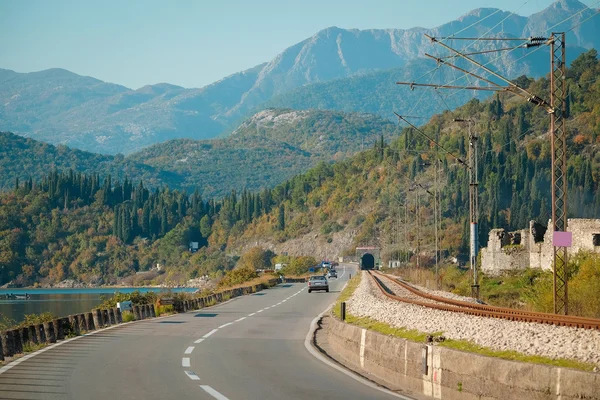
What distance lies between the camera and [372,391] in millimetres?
15461

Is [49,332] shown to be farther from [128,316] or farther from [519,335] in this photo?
[519,335]

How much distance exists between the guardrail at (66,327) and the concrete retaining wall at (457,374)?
8.36 meters

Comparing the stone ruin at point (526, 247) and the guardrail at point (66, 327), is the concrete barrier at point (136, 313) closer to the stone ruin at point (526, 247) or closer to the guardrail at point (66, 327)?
the guardrail at point (66, 327)

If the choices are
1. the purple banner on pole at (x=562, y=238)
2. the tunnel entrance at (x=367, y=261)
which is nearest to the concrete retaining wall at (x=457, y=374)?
the purple banner on pole at (x=562, y=238)

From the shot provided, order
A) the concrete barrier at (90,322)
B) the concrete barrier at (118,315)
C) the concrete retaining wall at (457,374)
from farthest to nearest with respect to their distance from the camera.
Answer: the concrete barrier at (118,315), the concrete barrier at (90,322), the concrete retaining wall at (457,374)

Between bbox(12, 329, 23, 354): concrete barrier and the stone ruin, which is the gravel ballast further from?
the stone ruin

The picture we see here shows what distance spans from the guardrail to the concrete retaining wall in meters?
8.36

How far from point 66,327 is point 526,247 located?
58.5m

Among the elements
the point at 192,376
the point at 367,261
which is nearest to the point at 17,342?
the point at 192,376

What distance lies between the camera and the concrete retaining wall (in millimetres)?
11602

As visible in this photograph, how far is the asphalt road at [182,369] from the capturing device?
48.8 feet

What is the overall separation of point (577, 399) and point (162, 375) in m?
8.58

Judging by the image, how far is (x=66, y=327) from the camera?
27438mm

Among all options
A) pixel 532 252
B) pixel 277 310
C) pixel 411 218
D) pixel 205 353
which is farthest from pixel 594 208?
pixel 205 353
